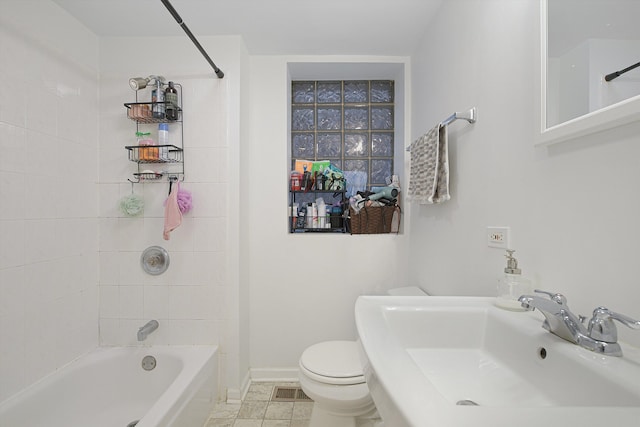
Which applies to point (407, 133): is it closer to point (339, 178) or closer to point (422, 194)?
point (339, 178)

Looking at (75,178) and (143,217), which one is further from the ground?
(75,178)

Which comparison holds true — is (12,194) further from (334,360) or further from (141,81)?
(334,360)

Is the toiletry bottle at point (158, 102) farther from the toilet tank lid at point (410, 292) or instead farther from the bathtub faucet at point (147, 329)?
the toilet tank lid at point (410, 292)

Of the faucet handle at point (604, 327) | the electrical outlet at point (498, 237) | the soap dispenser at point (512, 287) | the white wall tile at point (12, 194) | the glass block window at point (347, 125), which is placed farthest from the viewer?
the glass block window at point (347, 125)

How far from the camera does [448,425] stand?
1.25ft

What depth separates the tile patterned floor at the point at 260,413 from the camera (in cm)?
170

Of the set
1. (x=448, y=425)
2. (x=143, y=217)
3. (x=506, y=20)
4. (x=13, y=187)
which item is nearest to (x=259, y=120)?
(x=143, y=217)

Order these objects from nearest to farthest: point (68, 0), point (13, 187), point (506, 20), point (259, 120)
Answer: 1. point (506, 20)
2. point (13, 187)
3. point (68, 0)
4. point (259, 120)

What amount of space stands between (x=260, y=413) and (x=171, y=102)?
198 centimetres

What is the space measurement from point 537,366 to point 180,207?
1820 millimetres

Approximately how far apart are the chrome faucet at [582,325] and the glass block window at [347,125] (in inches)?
73.1

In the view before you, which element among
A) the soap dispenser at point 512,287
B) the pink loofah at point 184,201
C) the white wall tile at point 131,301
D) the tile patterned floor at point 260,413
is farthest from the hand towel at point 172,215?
the soap dispenser at point 512,287

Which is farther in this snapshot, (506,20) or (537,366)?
(506,20)

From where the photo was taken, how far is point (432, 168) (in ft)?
4.97
